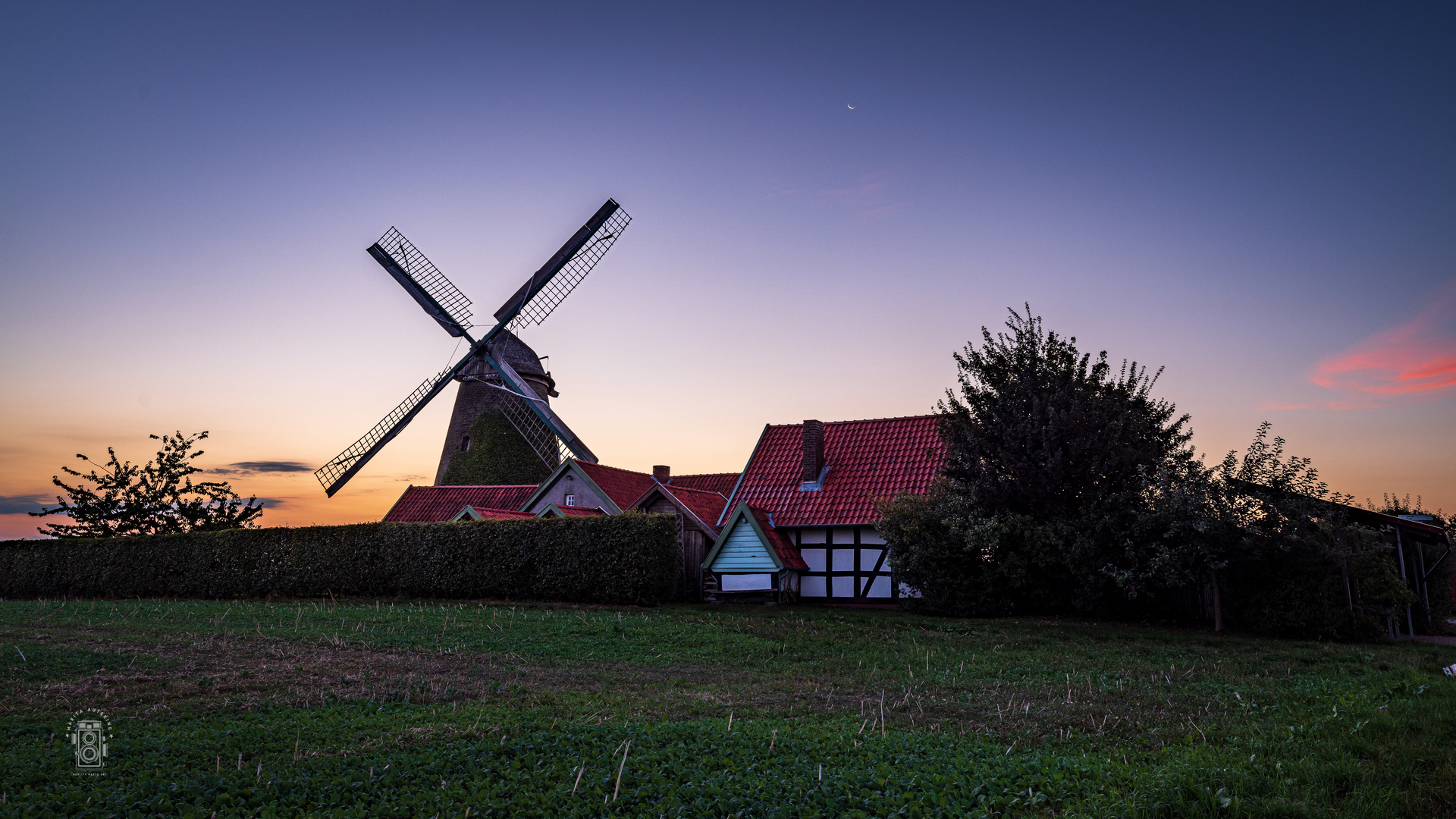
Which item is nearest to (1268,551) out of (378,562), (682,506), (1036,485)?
(1036,485)

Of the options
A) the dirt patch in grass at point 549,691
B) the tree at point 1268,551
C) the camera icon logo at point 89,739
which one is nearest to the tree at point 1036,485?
the tree at point 1268,551

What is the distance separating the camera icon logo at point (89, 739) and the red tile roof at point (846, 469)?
61.9 feet

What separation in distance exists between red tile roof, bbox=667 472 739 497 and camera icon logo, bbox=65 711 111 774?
27294 millimetres

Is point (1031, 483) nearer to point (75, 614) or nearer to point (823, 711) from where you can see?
point (823, 711)

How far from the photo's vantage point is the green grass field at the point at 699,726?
570cm

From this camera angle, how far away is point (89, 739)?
660 cm

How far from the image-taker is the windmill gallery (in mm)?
24406

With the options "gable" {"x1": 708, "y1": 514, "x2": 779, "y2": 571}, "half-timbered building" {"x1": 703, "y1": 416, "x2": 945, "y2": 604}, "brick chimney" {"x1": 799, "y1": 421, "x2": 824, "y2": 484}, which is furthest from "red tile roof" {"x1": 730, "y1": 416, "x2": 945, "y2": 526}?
"gable" {"x1": 708, "y1": 514, "x2": 779, "y2": 571}

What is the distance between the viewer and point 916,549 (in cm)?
2109

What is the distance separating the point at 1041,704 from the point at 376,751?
23.3ft

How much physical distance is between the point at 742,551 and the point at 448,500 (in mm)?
15875

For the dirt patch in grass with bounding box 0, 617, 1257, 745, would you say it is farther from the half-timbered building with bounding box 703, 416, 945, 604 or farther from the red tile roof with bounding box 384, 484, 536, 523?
the red tile roof with bounding box 384, 484, 536, 523

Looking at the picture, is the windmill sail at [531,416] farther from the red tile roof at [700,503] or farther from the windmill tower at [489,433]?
the red tile roof at [700,503]

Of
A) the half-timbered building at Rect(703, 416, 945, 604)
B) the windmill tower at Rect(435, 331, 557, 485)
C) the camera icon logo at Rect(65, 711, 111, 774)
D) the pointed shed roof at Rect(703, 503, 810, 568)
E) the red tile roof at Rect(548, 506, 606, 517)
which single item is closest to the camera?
the camera icon logo at Rect(65, 711, 111, 774)
